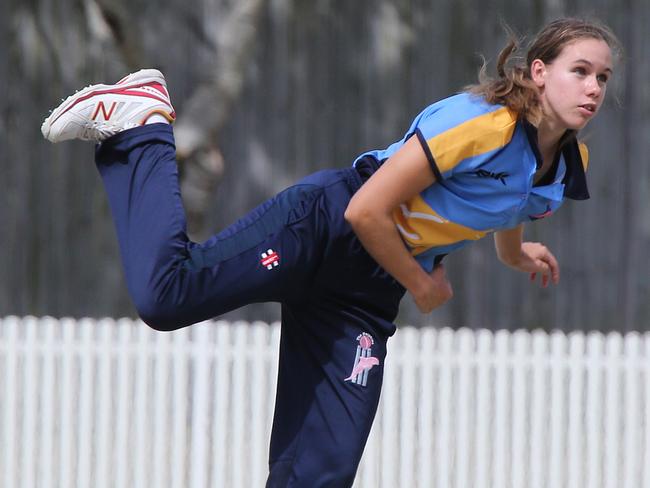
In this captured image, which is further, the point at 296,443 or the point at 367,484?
the point at 367,484

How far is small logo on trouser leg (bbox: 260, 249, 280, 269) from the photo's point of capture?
121 inches

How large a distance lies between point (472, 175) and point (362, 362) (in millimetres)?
597

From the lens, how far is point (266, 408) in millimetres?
5625

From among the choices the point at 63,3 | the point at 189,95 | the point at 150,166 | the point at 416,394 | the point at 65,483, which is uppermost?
the point at 63,3

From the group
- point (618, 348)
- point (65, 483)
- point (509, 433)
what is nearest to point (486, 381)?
point (509, 433)

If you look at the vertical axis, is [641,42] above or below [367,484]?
above

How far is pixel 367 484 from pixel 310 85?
9.58ft

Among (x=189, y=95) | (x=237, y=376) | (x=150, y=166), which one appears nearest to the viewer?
(x=150, y=166)

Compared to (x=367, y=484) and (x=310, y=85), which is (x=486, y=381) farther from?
(x=310, y=85)

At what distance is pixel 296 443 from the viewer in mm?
3271

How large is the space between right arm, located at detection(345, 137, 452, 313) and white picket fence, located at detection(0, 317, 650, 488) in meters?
2.53

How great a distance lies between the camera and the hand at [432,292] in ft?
10.5

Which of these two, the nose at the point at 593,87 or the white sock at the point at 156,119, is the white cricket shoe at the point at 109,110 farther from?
the nose at the point at 593,87

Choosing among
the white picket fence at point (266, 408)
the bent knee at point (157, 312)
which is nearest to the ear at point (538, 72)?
the bent knee at point (157, 312)
